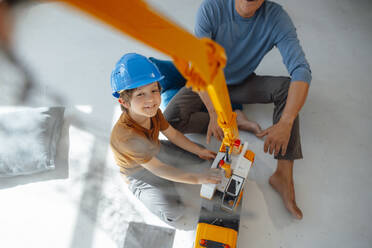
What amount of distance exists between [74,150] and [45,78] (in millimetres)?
207

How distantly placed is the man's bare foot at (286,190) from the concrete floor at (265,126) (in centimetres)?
3

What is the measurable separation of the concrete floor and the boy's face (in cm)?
10

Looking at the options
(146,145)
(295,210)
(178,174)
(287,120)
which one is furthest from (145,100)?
(295,210)

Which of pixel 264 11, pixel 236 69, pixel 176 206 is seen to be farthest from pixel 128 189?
pixel 264 11

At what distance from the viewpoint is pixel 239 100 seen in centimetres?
113

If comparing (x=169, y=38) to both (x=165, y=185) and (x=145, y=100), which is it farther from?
(x=165, y=185)

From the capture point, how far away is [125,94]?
688 mm

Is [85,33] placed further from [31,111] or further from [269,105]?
[269,105]

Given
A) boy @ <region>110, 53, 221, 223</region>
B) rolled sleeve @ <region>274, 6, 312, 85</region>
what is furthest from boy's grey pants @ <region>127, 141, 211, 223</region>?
rolled sleeve @ <region>274, 6, 312, 85</region>

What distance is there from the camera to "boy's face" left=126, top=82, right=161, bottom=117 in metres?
0.68

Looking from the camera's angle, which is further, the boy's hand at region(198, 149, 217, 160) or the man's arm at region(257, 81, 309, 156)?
the boy's hand at region(198, 149, 217, 160)

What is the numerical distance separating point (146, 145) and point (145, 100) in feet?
0.54

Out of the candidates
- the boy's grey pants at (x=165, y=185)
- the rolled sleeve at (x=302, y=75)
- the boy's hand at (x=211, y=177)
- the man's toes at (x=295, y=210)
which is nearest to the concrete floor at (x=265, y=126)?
the man's toes at (x=295, y=210)

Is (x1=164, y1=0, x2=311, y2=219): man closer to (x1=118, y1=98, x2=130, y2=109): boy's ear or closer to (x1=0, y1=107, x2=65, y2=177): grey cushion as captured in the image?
(x1=118, y1=98, x2=130, y2=109): boy's ear
